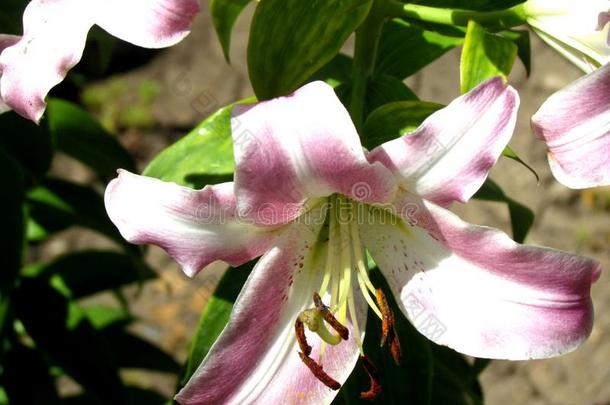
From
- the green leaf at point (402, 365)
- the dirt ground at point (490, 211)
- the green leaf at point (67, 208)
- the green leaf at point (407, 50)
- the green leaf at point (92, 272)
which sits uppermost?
the green leaf at point (407, 50)

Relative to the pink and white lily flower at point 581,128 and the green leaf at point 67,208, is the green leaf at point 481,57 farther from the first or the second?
the green leaf at point 67,208

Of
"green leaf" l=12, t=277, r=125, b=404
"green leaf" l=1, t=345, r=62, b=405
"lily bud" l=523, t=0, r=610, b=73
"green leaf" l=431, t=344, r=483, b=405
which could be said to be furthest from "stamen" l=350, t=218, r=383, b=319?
"green leaf" l=1, t=345, r=62, b=405

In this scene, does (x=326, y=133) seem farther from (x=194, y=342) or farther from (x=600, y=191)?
(x=600, y=191)

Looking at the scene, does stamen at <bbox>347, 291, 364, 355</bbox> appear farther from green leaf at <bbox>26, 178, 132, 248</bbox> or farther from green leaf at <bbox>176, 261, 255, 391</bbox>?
green leaf at <bbox>26, 178, 132, 248</bbox>

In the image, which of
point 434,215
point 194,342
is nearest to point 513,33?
point 434,215

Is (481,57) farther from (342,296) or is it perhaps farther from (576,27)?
(342,296)

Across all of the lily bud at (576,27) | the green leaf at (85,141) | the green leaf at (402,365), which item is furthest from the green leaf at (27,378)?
the lily bud at (576,27)

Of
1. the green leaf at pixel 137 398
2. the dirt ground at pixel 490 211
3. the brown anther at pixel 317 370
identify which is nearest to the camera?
the brown anther at pixel 317 370
